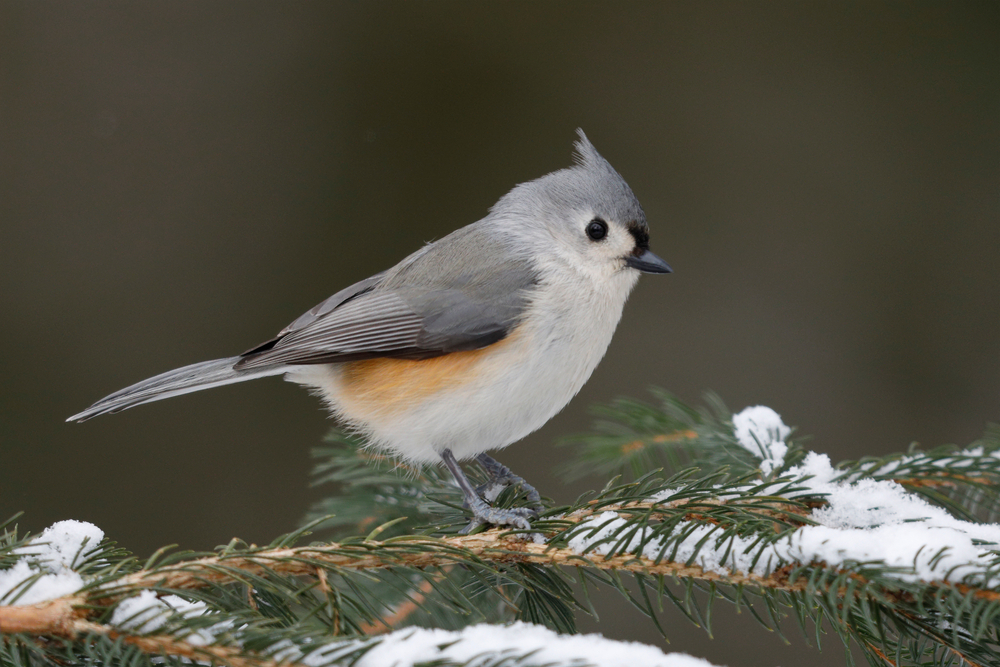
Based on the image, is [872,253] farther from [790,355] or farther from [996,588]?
[996,588]

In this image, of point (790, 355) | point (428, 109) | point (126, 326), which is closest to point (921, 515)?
point (790, 355)

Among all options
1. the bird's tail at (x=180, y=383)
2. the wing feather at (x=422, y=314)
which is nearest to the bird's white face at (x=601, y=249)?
the wing feather at (x=422, y=314)

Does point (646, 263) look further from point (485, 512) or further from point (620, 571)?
point (620, 571)

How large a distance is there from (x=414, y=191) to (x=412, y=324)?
173cm

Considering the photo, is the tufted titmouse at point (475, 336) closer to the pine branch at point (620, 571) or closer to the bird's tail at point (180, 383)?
the bird's tail at point (180, 383)

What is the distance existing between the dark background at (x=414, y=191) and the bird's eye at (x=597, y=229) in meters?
1.51

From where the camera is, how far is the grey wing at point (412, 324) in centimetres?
174

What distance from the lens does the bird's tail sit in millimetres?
1727

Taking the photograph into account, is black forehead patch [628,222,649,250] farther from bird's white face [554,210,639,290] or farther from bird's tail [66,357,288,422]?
bird's tail [66,357,288,422]

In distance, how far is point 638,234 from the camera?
1928 mm

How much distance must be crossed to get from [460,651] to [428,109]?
9.40 feet

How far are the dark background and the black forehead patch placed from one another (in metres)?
1.53

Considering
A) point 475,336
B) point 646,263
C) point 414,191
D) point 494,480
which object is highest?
point 414,191

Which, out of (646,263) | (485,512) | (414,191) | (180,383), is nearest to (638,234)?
(646,263)
